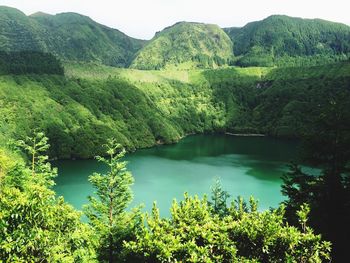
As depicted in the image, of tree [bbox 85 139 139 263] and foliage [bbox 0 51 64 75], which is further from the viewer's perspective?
foliage [bbox 0 51 64 75]

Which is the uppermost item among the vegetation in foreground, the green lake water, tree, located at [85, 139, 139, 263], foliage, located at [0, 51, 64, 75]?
foliage, located at [0, 51, 64, 75]

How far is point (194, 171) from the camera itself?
120000 millimetres

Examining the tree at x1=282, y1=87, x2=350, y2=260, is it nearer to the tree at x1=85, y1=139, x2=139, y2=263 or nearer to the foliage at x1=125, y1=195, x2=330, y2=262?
the foliage at x1=125, y1=195, x2=330, y2=262

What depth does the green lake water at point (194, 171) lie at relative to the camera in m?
91.6

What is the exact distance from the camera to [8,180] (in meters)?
29.3

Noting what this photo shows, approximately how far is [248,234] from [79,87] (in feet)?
580

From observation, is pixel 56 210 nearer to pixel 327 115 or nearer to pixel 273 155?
pixel 327 115

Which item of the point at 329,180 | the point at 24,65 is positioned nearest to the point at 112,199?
the point at 329,180

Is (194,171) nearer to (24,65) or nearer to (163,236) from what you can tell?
(163,236)

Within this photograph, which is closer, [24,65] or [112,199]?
[112,199]

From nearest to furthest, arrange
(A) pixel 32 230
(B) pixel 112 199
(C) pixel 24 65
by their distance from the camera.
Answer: (A) pixel 32 230
(B) pixel 112 199
(C) pixel 24 65

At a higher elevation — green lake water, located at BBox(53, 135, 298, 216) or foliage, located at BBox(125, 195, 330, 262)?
foliage, located at BBox(125, 195, 330, 262)

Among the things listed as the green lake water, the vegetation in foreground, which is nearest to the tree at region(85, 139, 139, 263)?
the vegetation in foreground

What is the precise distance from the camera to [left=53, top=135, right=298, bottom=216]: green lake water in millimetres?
91625
